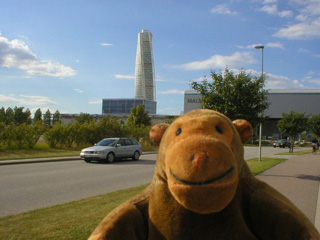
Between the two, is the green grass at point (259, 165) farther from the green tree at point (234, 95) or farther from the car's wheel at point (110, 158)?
the car's wheel at point (110, 158)

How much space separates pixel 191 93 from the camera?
229 feet

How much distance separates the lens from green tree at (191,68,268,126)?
1070 cm

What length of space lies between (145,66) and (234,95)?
13832 cm

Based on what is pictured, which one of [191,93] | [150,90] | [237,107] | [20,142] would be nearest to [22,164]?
[20,142]

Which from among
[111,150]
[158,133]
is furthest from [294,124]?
[158,133]

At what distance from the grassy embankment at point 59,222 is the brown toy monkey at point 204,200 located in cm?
226

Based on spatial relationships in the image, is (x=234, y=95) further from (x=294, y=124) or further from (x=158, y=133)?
(x=294, y=124)

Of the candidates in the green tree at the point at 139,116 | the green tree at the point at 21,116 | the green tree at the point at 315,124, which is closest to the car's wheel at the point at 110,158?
the green tree at the point at 139,116

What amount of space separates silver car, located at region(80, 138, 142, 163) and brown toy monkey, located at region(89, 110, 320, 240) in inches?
554

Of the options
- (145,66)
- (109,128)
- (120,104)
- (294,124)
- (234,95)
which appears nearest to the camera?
(234,95)

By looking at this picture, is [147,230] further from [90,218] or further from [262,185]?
[90,218]

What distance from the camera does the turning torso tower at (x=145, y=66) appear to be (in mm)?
145250

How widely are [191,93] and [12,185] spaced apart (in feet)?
207

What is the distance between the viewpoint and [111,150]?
16.4m
